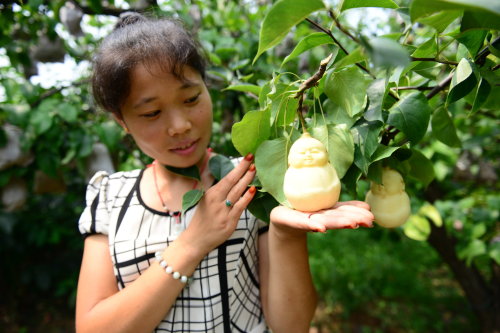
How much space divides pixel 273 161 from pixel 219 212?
0.18 meters

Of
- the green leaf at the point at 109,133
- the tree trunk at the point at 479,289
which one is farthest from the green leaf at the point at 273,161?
the tree trunk at the point at 479,289

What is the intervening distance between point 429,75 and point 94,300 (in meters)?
0.68

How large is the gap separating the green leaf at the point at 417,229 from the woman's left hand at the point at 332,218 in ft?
2.04

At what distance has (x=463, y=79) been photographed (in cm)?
38

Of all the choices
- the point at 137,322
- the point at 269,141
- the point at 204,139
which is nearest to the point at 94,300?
the point at 137,322

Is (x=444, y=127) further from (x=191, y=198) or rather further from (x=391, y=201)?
(x=191, y=198)

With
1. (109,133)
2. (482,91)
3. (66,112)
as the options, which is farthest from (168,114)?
(66,112)

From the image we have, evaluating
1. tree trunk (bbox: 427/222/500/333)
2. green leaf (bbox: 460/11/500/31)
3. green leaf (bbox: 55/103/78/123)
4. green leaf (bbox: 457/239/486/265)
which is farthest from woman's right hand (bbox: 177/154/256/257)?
tree trunk (bbox: 427/222/500/333)

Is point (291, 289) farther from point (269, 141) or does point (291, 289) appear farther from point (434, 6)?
point (434, 6)

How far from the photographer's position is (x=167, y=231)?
67 cm

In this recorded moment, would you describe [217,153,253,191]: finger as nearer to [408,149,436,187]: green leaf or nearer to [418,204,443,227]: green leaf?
[408,149,436,187]: green leaf

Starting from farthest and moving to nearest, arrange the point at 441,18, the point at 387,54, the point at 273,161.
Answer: the point at 273,161, the point at 441,18, the point at 387,54

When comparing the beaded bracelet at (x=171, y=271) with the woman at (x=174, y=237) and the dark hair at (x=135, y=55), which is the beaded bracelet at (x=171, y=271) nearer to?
the woman at (x=174, y=237)

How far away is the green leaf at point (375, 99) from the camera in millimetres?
412
